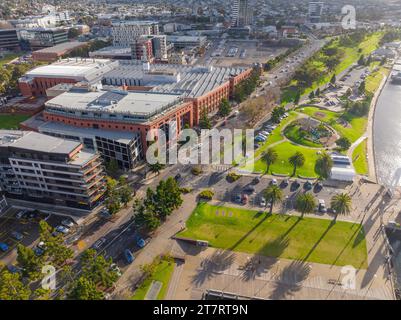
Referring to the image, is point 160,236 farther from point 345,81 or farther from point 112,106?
point 345,81

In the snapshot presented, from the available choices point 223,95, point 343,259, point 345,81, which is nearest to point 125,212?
point 343,259

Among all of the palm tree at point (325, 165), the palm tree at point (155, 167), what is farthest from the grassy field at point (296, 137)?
the palm tree at point (155, 167)

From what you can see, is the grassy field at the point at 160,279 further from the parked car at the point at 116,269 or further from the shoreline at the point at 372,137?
the shoreline at the point at 372,137

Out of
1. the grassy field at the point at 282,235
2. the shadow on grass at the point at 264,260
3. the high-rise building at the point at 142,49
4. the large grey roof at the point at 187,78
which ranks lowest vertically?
the shadow on grass at the point at 264,260

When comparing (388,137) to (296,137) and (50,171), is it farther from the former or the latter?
(50,171)

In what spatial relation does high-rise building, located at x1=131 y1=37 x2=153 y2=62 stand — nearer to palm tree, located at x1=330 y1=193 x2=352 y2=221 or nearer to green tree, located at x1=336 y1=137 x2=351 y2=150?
green tree, located at x1=336 y1=137 x2=351 y2=150

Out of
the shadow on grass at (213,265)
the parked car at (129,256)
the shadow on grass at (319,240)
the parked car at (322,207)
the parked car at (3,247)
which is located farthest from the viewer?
the parked car at (322,207)

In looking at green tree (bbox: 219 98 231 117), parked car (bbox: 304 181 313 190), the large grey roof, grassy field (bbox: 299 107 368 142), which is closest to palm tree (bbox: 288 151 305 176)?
parked car (bbox: 304 181 313 190)
